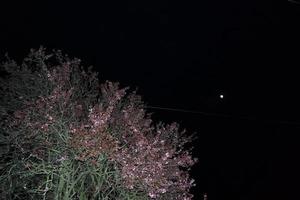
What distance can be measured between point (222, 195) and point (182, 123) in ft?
12.6

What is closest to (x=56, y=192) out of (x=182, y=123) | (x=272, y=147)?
(x=182, y=123)

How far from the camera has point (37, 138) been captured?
1216 cm

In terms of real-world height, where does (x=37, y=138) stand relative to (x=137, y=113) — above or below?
below

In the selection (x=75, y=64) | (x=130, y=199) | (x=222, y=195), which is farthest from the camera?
(x=222, y=195)

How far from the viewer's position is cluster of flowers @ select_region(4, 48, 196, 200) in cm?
1146

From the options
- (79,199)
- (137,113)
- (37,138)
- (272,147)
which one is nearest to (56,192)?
(79,199)

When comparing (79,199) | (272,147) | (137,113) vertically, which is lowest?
(79,199)

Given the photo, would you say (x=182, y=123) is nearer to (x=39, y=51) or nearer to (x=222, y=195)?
(x=222, y=195)

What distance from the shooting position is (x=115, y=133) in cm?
1262

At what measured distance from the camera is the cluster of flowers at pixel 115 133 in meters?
11.5

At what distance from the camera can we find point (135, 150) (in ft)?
39.3

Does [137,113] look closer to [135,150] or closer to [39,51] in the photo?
[135,150]

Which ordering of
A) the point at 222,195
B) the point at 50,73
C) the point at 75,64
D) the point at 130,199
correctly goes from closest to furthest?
the point at 130,199
the point at 50,73
the point at 75,64
the point at 222,195

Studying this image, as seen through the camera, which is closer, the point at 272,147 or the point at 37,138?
the point at 37,138
